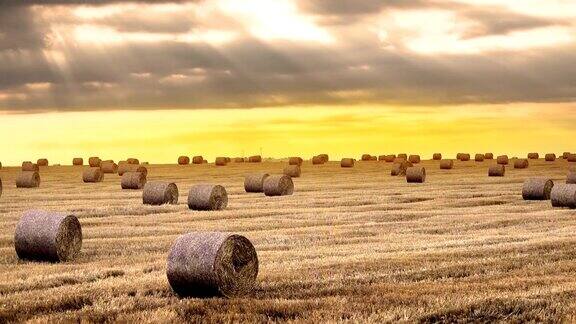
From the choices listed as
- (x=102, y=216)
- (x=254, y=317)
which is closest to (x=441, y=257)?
(x=254, y=317)

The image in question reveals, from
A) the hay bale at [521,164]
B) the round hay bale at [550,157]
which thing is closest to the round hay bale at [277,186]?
the hay bale at [521,164]

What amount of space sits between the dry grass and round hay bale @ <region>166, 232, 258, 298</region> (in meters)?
0.32

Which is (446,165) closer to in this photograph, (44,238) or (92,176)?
(92,176)

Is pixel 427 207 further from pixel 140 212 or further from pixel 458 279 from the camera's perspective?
pixel 458 279

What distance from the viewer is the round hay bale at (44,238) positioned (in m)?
17.2

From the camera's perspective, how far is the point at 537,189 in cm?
3397

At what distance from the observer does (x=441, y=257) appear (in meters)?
16.7

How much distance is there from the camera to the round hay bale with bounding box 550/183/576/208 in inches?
1177

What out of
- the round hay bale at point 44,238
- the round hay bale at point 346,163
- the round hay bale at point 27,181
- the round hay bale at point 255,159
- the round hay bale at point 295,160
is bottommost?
the round hay bale at point 44,238

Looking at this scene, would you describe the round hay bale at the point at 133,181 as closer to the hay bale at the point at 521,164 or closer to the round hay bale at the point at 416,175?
the round hay bale at the point at 416,175

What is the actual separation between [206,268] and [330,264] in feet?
11.6

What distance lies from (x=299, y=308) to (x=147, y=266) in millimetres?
4848

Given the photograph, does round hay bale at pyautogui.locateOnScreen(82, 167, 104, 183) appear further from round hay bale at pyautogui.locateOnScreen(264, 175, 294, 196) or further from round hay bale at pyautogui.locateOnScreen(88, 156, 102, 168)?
round hay bale at pyautogui.locateOnScreen(88, 156, 102, 168)

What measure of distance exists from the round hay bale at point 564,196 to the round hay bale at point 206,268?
19530 mm
